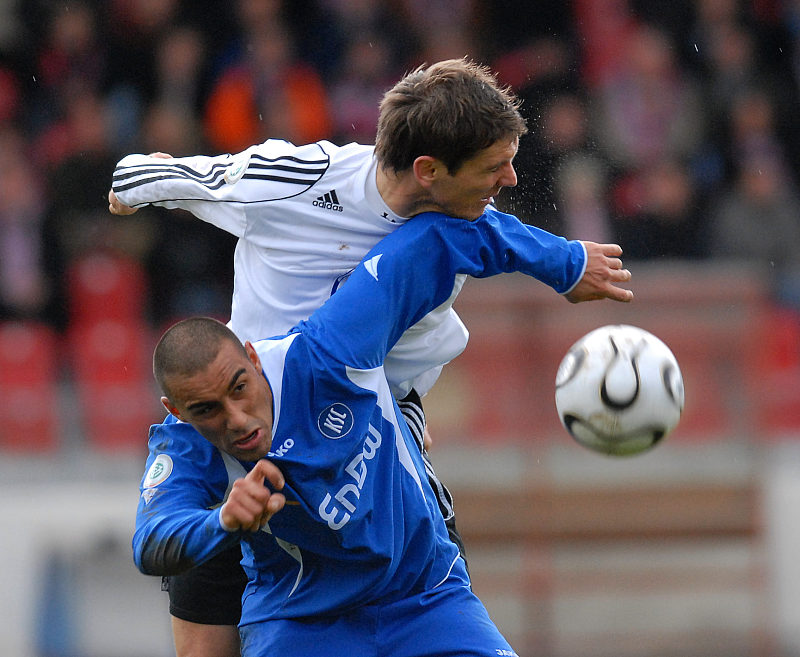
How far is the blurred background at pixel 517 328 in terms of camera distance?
28.9 ft

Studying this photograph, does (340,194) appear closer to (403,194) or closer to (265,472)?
(403,194)

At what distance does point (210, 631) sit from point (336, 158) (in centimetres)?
150

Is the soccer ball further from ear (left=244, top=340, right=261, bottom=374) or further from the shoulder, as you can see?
the shoulder

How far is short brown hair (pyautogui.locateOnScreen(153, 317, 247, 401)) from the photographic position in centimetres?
344

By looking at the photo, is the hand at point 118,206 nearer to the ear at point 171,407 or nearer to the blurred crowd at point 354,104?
the ear at point 171,407

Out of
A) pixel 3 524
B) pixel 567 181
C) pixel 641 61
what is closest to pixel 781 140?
pixel 641 61

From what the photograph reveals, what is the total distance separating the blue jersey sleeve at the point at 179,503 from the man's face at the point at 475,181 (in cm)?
97

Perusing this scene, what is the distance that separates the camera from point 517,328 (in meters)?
8.98

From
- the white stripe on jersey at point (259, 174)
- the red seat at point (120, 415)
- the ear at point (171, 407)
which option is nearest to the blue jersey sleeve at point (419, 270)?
the white stripe on jersey at point (259, 174)

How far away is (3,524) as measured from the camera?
877 centimetres

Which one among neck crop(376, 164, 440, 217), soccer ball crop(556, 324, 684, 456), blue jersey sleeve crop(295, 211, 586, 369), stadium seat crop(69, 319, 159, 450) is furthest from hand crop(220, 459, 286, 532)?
stadium seat crop(69, 319, 159, 450)

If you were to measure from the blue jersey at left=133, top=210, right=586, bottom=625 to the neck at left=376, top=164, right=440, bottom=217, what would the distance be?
0.20 feet

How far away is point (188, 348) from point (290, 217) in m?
0.72

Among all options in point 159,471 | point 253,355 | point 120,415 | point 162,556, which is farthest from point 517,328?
point 162,556
